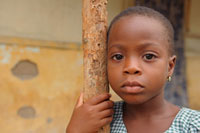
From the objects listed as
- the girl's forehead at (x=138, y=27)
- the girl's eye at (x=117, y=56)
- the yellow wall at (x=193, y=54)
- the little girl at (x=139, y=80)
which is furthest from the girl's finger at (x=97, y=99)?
the yellow wall at (x=193, y=54)

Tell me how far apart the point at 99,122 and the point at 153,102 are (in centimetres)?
34

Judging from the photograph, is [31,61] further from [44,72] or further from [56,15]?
[56,15]

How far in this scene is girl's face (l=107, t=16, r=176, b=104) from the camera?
1.46 meters

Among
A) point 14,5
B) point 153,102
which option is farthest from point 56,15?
point 153,102

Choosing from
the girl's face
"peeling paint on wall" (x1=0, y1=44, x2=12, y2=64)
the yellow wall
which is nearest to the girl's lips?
the girl's face

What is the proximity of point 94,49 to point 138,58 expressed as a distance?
11.0 inches

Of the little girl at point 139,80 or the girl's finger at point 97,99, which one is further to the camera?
the girl's finger at point 97,99

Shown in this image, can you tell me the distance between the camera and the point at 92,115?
1580mm

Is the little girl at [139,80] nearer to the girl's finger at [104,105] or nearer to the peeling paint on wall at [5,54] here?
the girl's finger at [104,105]

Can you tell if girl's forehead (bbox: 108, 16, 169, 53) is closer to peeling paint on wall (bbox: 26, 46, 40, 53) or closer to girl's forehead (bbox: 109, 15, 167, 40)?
girl's forehead (bbox: 109, 15, 167, 40)

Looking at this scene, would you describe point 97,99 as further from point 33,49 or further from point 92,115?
point 33,49

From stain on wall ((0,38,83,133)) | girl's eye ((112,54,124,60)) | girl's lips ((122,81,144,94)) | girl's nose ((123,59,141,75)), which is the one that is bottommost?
stain on wall ((0,38,83,133))

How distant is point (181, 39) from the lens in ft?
17.9

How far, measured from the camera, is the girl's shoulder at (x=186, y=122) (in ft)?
4.95
